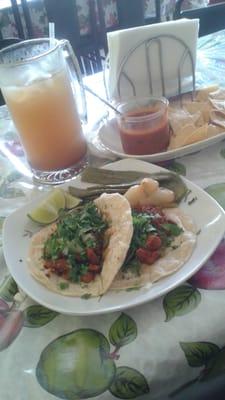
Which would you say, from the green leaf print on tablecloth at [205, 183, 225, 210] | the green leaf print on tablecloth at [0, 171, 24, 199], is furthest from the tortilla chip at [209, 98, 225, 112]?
the green leaf print on tablecloth at [0, 171, 24, 199]

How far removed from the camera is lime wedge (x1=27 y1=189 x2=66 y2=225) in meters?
0.74

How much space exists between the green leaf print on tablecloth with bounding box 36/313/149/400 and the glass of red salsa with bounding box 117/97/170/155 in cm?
42

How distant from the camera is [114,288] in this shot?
1.87ft

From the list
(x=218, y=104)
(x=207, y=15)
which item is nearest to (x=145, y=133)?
(x=218, y=104)

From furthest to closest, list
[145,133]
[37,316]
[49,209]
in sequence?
1. [145,133]
2. [49,209]
3. [37,316]

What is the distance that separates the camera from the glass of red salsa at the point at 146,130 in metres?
0.85

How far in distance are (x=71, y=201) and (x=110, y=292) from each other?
25 cm

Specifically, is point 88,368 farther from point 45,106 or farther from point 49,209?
point 45,106

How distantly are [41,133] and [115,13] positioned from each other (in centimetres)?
260

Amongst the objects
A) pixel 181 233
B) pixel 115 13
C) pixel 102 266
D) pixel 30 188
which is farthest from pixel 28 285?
pixel 115 13

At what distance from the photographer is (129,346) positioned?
20.4 inches

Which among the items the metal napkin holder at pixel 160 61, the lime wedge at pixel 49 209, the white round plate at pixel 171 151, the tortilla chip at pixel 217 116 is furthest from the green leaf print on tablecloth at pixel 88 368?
the metal napkin holder at pixel 160 61

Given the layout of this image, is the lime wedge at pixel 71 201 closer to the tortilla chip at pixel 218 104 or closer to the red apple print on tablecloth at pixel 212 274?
the red apple print on tablecloth at pixel 212 274

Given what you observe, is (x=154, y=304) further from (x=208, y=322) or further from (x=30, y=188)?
(x=30, y=188)
